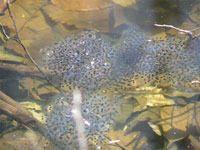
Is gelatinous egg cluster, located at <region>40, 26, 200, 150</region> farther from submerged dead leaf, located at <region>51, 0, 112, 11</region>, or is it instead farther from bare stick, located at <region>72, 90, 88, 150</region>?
submerged dead leaf, located at <region>51, 0, 112, 11</region>

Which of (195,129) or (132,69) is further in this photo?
(132,69)

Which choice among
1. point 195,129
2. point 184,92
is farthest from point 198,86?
point 195,129

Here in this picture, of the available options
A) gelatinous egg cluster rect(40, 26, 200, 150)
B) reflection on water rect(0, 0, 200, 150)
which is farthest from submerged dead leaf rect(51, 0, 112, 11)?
gelatinous egg cluster rect(40, 26, 200, 150)

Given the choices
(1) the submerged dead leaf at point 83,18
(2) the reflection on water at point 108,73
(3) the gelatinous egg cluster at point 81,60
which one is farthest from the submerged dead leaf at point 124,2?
(3) the gelatinous egg cluster at point 81,60

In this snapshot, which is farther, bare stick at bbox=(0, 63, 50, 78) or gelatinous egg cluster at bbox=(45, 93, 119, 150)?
bare stick at bbox=(0, 63, 50, 78)

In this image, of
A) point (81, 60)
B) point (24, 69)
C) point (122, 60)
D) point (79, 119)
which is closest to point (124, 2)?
point (122, 60)

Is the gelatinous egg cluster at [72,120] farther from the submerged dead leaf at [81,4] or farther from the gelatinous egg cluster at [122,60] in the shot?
the submerged dead leaf at [81,4]

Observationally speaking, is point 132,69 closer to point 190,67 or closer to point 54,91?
point 190,67
